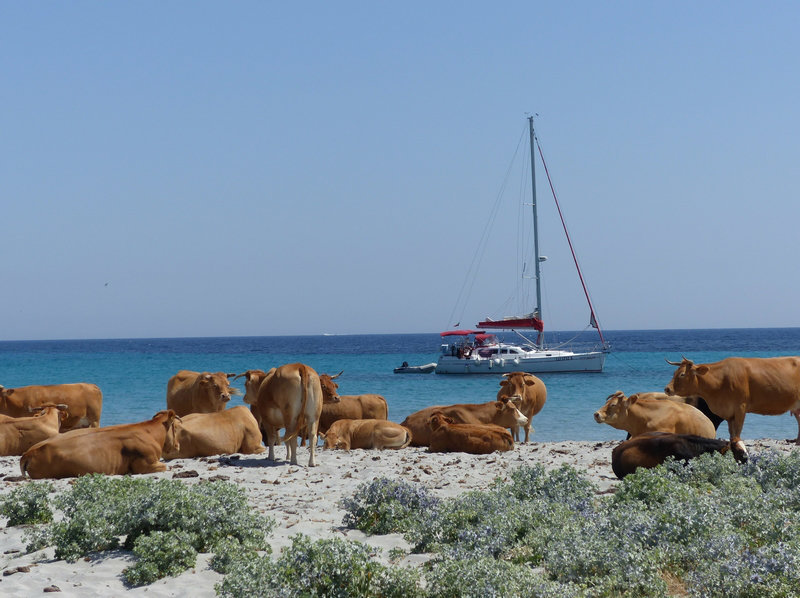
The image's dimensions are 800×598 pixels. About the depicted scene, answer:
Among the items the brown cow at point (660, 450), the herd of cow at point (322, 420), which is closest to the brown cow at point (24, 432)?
the herd of cow at point (322, 420)

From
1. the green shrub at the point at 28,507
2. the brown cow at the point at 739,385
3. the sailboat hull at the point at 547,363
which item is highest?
the brown cow at the point at 739,385

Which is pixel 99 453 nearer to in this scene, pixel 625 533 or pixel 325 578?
pixel 325 578

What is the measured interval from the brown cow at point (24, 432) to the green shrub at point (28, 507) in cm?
633

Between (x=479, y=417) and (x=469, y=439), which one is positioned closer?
(x=469, y=439)

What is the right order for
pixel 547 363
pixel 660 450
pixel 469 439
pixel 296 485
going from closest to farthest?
pixel 660 450 → pixel 296 485 → pixel 469 439 → pixel 547 363

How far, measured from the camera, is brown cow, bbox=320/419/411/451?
15.5 m

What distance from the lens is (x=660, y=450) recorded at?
10.1 m

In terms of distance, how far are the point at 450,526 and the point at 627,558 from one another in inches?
70.4

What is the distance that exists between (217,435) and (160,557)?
24.2 ft

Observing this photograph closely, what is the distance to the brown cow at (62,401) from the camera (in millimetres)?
17109

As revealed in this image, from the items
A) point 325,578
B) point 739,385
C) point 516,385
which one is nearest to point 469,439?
point 516,385

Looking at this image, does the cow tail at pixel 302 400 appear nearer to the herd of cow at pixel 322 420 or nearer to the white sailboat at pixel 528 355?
the herd of cow at pixel 322 420

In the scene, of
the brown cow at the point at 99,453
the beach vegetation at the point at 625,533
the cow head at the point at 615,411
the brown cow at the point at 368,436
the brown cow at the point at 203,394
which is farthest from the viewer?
the brown cow at the point at 203,394

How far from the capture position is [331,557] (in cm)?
590
